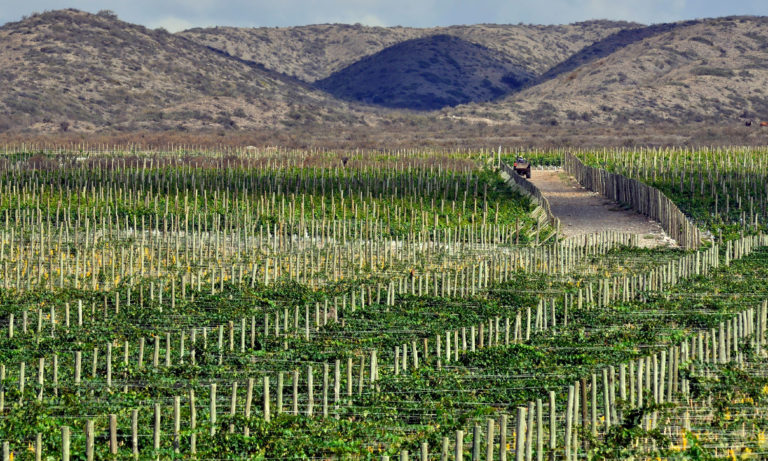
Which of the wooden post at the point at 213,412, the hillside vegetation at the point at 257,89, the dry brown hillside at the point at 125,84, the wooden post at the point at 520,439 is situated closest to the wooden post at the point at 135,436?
the wooden post at the point at 213,412

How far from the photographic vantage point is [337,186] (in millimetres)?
50281

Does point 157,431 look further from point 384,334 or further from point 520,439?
point 384,334

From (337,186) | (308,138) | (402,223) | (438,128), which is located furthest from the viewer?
(438,128)

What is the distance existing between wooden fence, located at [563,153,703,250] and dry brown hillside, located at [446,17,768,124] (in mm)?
75225

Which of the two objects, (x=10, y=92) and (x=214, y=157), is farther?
(x=10, y=92)

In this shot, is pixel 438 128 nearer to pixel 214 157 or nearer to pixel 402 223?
pixel 214 157

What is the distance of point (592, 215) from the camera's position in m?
46.7

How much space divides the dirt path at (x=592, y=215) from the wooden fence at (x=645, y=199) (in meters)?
0.29

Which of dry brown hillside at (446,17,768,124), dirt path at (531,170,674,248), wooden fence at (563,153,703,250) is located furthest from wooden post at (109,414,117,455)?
dry brown hillside at (446,17,768,124)

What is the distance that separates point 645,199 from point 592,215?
205 cm

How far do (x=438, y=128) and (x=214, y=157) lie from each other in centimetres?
6075

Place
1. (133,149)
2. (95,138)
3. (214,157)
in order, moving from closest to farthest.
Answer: (214,157) < (133,149) < (95,138)

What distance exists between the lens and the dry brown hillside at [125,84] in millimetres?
125250

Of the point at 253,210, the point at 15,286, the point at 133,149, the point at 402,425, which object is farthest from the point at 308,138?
the point at 402,425
